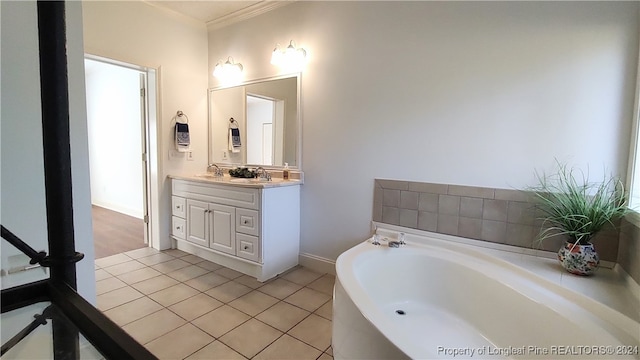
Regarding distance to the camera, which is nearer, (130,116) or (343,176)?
(343,176)

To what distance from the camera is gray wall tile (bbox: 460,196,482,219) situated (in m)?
2.07

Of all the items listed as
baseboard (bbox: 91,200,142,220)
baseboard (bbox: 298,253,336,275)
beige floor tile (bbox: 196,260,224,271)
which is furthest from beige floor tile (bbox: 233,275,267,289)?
baseboard (bbox: 91,200,142,220)

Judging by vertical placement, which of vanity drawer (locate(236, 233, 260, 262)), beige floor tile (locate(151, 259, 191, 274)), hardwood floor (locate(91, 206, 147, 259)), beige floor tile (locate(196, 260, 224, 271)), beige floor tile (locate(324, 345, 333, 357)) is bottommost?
beige floor tile (locate(324, 345, 333, 357))

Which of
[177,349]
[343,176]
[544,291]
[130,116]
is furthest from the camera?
Answer: [130,116]

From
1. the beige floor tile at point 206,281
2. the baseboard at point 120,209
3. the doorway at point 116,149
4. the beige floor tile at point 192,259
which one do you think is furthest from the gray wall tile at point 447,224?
the baseboard at point 120,209

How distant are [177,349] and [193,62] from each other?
10.1 ft

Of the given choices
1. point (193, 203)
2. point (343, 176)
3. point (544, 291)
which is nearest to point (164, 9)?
point (193, 203)

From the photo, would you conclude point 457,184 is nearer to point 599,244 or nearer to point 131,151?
point 599,244

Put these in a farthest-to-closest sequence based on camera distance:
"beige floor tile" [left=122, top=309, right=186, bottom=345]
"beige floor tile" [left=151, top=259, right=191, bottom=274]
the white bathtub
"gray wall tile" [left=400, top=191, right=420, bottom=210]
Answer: "beige floor tile" [left=151, top=259, right=191, bottom=274], "gray wall tile" [left=400, top=191, right=420, bottom=210], "beige floor tile" [left=122, top=309, right=186, bottom=345], the white bathtub

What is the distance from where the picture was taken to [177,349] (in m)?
1.71

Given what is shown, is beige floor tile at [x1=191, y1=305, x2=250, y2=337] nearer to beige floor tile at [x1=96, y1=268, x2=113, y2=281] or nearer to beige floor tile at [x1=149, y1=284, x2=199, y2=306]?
beige floor tile at [x1=149, y1=284, x2=199, y2=306]

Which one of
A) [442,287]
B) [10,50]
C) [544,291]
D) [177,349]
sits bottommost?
[177,349]

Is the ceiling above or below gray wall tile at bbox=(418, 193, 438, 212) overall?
above

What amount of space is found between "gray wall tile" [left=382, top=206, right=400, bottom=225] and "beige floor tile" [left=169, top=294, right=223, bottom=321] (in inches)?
57.8
